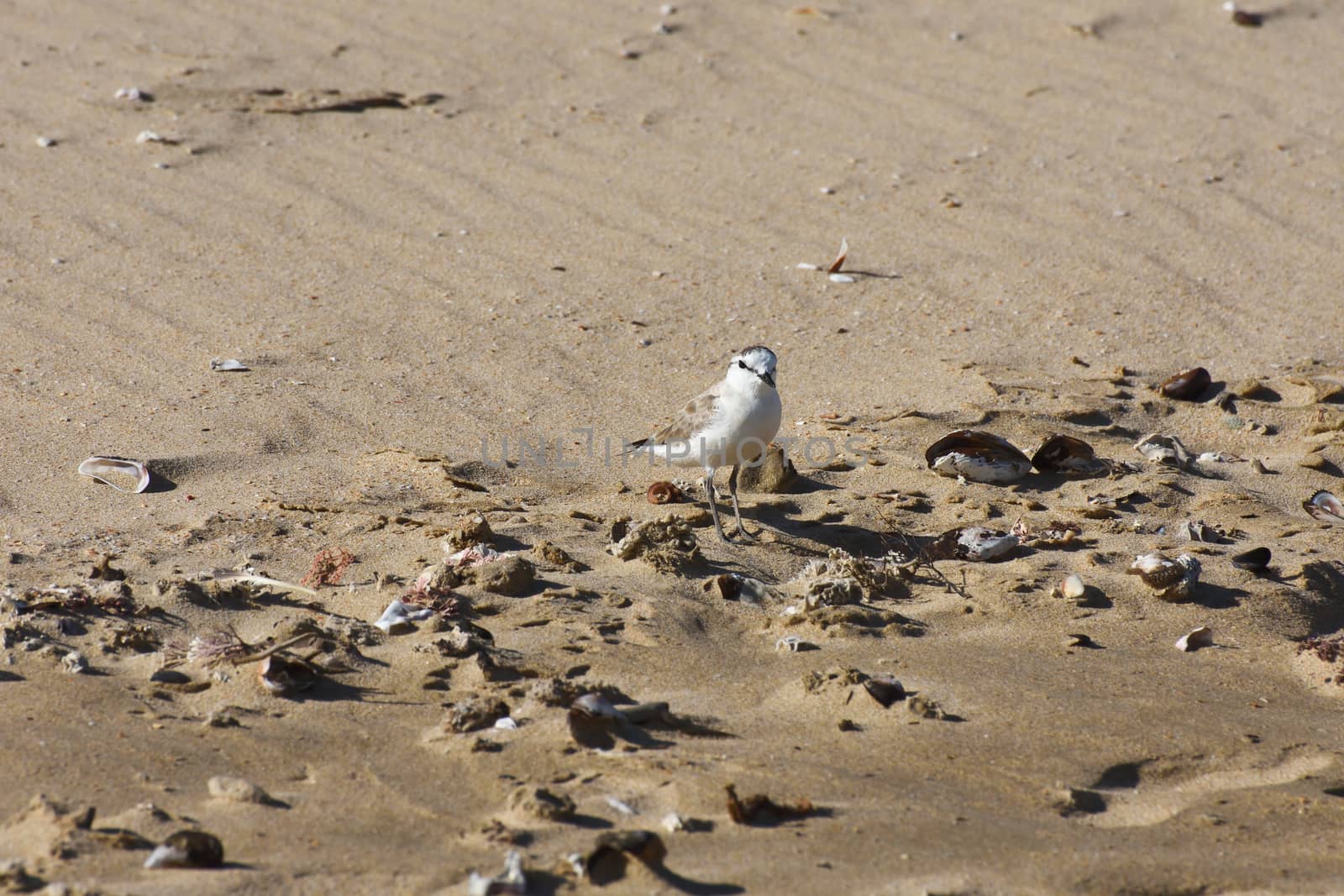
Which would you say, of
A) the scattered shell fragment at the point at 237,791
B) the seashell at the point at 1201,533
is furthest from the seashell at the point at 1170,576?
the scattered shell fragment at the point at 237,791

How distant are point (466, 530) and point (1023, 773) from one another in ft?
6.30

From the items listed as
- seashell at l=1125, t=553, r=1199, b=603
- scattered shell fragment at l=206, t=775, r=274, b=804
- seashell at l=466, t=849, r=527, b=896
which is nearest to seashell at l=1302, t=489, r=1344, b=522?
seashell at l=1125, t=553, r=1199, b=603

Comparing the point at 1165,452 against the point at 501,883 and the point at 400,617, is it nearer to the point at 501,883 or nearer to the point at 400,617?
the point at 400,617

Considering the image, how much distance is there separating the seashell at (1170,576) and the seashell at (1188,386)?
1.84m

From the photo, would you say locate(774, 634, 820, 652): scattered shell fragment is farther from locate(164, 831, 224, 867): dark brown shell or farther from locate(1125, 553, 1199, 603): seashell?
locate(164, 831, 224, 867): dark brown shell

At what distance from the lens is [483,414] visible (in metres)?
5.62

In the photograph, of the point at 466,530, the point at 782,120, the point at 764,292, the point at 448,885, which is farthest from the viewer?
the point at 782,120

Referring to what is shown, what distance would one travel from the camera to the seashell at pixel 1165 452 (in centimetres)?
518

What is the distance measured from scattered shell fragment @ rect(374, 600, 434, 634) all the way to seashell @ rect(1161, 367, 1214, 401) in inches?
144

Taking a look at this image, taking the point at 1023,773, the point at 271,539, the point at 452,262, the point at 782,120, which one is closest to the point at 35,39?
the point at 452,262

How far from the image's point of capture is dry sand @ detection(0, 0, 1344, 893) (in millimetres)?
2898

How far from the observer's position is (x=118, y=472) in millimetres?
4746

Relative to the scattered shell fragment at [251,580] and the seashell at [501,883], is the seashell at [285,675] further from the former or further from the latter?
the seashell at [501,883]

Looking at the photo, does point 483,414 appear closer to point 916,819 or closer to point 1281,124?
point 916,819
